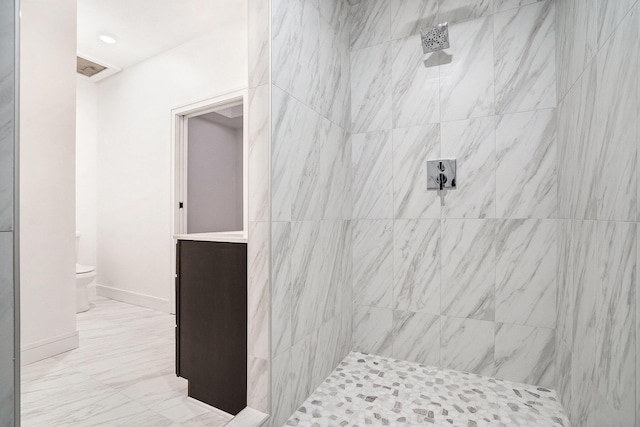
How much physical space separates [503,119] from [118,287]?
4.29m

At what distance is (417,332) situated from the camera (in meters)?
2.07

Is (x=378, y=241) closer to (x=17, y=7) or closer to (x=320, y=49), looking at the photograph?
(x=320, y=49)

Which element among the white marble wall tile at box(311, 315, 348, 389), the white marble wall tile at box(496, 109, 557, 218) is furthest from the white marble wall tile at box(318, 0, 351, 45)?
the white marble wall tile at box(311, 315, 348, 389)

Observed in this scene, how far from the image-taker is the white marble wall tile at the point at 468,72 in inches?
75.6

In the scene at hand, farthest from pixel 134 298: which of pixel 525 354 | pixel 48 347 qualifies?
pixel 525 354

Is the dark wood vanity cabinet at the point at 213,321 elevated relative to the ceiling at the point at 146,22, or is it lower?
lower

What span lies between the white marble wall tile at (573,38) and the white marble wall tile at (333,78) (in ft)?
3.95

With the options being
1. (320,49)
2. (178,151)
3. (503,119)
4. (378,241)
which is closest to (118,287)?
(178,151)

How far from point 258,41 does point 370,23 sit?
1147 mm

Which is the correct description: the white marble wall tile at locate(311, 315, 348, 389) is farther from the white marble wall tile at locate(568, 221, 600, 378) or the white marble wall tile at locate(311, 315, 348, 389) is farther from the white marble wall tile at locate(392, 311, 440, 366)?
the white marble wall tile at locate(568, 221, 600, 378)

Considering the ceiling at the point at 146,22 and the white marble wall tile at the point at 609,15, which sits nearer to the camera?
the white marble wall tile at the point at 609,15

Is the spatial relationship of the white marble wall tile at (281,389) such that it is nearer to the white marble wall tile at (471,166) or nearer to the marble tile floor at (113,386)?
the marble tile floor at (113,386)

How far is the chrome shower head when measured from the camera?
1883 mm

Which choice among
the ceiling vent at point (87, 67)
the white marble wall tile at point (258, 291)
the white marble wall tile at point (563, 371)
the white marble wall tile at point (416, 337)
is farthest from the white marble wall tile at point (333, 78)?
the ceiling vent at point (87, 67)
